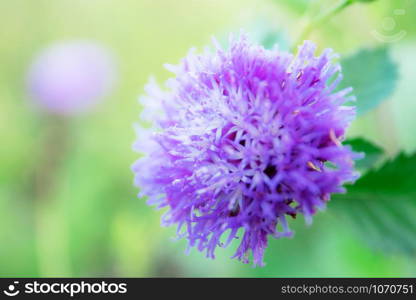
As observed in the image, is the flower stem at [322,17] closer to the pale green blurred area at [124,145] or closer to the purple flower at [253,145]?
the purple flower at [253,145]

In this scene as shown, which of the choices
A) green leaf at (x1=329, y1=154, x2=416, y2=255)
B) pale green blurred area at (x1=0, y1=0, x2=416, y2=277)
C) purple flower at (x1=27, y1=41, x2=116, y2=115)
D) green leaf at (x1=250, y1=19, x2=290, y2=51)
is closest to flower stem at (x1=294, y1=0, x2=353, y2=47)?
green leaf at (x1=250, y1=19, x2=290, y2=51)

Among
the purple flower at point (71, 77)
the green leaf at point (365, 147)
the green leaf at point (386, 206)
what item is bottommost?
the green leaf at point (386, 206)

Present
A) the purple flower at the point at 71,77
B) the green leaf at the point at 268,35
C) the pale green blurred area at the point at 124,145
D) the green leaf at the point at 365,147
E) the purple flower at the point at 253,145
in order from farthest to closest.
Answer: the purple flower at the point at 71,77 < the pale green blurred area at the point at 124,145 < the green leaf at the point at 268,35 < the green leaf at the point at 365,147 < the purple flower at the point at 253,145

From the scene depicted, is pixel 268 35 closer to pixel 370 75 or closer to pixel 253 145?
pixel 370 75

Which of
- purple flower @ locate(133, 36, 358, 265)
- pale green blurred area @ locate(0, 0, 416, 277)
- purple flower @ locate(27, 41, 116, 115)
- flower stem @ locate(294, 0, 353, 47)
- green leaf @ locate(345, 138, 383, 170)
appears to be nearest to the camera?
purple flower @ locate(133, 36, 358, 265)

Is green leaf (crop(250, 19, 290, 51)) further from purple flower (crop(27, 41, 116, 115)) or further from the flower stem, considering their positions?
purple flower (crop(27, 41, 116, 115))

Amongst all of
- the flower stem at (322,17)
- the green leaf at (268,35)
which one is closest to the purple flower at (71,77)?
the green leaf at (268,35)

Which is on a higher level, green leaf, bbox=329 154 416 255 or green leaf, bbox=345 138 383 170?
green leaf, bbox=345 138 383 170
